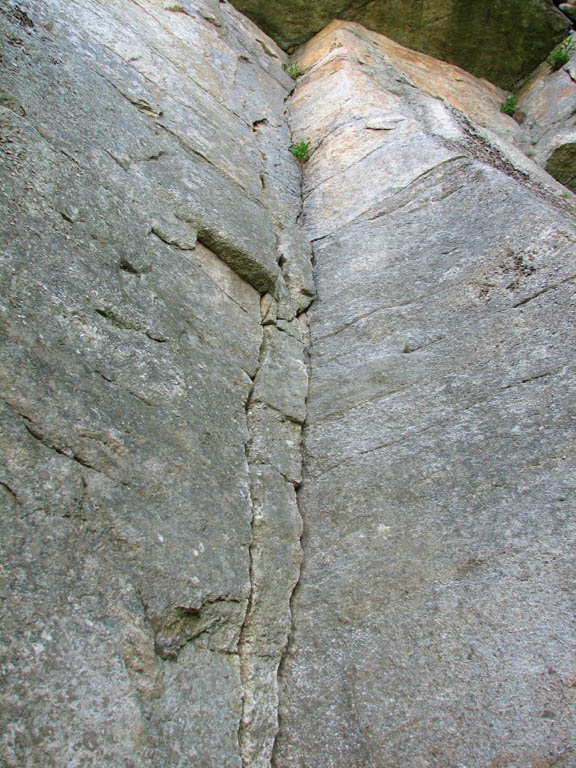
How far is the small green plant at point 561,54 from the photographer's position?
716cm

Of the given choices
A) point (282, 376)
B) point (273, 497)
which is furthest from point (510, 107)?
point (273, 497)

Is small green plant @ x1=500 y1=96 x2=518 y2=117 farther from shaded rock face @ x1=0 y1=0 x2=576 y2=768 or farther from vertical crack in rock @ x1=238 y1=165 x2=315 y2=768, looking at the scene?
vertical crack in rock @ x1=238 y1=165 x2=315 y2=768

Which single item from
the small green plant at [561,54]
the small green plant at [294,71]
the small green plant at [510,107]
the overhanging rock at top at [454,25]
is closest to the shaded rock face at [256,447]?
the small green plant at [294,71]

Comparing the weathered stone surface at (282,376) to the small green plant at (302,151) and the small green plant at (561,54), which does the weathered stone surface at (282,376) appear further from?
the small green plant at (561,54)

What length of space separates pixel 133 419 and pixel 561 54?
779 centimetres

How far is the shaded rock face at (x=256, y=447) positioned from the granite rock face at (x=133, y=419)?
0.01 m

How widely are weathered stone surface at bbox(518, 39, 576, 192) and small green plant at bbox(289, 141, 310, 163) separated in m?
2.73

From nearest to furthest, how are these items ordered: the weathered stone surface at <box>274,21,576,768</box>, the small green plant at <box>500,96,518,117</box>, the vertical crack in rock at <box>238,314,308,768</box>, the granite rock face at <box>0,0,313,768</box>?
the granite rock face at <box>0,0,313,768</box>
the weathered stone surface at <box>274,21,576,768</box>
the vertical crack in rock at <box>238,314,308,768</box>
the small green plant at <box>500,96,518,117</box>

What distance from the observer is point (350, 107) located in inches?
215

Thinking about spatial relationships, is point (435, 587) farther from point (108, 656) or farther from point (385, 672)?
point (108, 656)

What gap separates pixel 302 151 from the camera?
530cm

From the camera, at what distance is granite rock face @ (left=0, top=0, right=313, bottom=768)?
1.74 meters

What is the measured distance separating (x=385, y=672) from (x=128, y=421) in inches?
56.9

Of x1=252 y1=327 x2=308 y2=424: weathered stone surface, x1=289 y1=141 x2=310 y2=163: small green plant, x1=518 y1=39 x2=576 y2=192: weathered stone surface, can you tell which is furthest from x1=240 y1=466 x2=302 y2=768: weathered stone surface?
x1=518 y1=39 x2=576 y2=192: weathered stone surface
